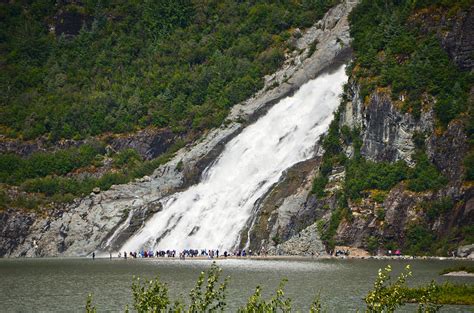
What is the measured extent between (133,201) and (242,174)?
16.3 meters

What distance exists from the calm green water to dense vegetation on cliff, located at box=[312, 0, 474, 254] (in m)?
9.79

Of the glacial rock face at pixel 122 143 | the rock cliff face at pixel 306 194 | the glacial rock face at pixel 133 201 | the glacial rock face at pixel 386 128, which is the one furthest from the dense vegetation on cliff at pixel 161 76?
the glacial rock face at pixel 386 128

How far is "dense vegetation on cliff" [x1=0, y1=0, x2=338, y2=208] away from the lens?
157 m

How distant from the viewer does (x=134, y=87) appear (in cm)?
18288

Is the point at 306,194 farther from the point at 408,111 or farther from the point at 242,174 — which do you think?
the point at 242,174

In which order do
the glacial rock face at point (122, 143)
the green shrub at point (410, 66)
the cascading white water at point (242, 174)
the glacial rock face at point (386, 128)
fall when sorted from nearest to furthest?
the glacial rock face at point (386, 128) → the green shrub at point (410, 66) → the cascading white water at point (242, 174) → the glacial rock face at point (122, 143)

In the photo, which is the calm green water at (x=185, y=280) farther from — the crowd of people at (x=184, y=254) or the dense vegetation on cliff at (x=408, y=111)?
the dense vegetation on cliff at (x=408, y=111)

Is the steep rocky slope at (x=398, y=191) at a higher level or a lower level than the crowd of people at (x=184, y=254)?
higher

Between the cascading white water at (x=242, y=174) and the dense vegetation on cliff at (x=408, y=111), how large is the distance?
31.5 feet

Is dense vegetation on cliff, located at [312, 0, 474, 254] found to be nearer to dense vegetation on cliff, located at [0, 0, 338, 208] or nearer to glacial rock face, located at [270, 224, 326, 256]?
glacial rock face, located at [270, 224, 326, 256]

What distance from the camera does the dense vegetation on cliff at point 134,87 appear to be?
15725cm

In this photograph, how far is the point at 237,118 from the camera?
506 ft

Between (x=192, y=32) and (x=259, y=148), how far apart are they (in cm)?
6035

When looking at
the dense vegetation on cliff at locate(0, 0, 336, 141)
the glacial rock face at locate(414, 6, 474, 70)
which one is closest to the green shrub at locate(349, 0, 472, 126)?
the glacial rock face at locate(414, 6, 474, 70)
